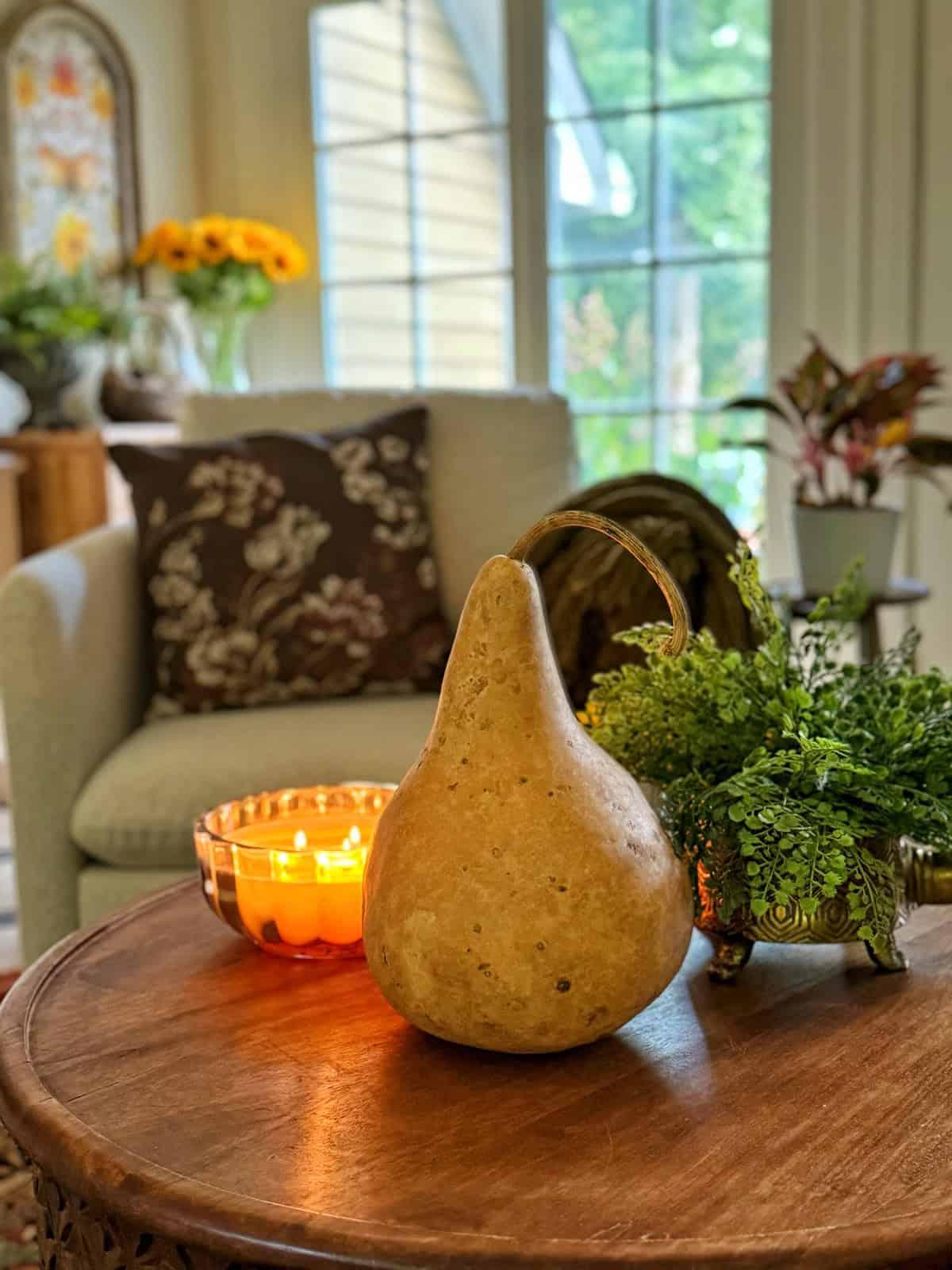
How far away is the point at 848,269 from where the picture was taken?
3.38 meters

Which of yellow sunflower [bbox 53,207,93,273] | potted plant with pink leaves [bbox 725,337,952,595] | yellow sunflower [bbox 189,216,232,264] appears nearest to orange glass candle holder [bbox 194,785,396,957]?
potted plant with pink leaves [bbox 725,337,952,595]

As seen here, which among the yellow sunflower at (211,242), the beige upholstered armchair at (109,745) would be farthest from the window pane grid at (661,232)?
the beige upholstered armchair at (109,745)

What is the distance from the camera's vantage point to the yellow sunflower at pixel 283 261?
394 centimetres

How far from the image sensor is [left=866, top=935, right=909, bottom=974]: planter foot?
0.98 metres

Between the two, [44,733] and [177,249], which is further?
[177,249]

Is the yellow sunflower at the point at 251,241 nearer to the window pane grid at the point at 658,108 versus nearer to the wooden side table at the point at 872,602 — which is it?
the window pane grid at the point at 658,108

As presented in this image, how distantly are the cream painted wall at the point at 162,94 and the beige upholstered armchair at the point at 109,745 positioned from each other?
227 centimetres

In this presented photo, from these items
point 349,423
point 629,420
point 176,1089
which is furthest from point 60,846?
point 629,420

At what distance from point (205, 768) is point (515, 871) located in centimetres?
110

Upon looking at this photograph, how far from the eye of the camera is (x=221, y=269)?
3.89 metres

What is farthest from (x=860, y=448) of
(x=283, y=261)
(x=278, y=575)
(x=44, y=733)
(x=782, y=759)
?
(x=283, y=261)

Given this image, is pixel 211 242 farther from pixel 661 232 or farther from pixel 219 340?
pixel 661 232

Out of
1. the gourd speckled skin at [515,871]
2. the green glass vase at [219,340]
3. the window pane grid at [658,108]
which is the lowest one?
the gourd speckled skin at [515,871]

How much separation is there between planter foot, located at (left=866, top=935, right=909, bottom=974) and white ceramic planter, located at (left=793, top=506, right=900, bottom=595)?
144 centimetres
